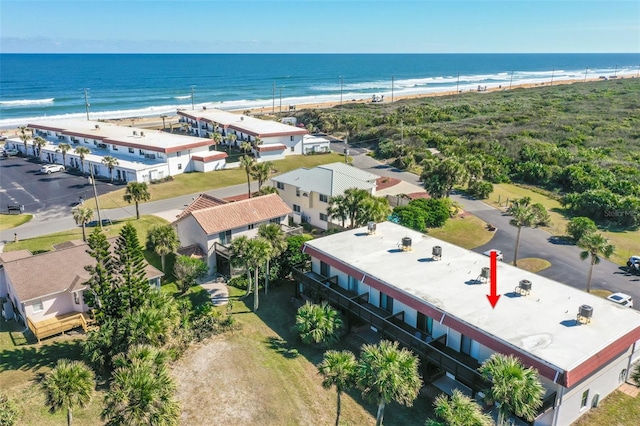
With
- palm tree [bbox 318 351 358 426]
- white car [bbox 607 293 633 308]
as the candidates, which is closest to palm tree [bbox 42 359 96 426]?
palm tree [bbox 318 351 358 426]

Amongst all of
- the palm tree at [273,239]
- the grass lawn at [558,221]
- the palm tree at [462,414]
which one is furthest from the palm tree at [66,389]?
the grass lawn at [558,221]

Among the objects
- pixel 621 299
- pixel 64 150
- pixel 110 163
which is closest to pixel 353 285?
pixel 621 299

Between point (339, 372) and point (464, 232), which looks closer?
point (339, 372)

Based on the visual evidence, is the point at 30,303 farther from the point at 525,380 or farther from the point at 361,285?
the point at 525,380

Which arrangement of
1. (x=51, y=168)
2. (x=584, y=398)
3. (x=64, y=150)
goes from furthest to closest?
(x=64, y=150) < (x=51, y=168) < (x=584, y=398)

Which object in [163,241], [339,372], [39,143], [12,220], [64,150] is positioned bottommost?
[12,220]

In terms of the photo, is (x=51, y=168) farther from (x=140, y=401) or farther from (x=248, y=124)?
(x=140, y=401)
